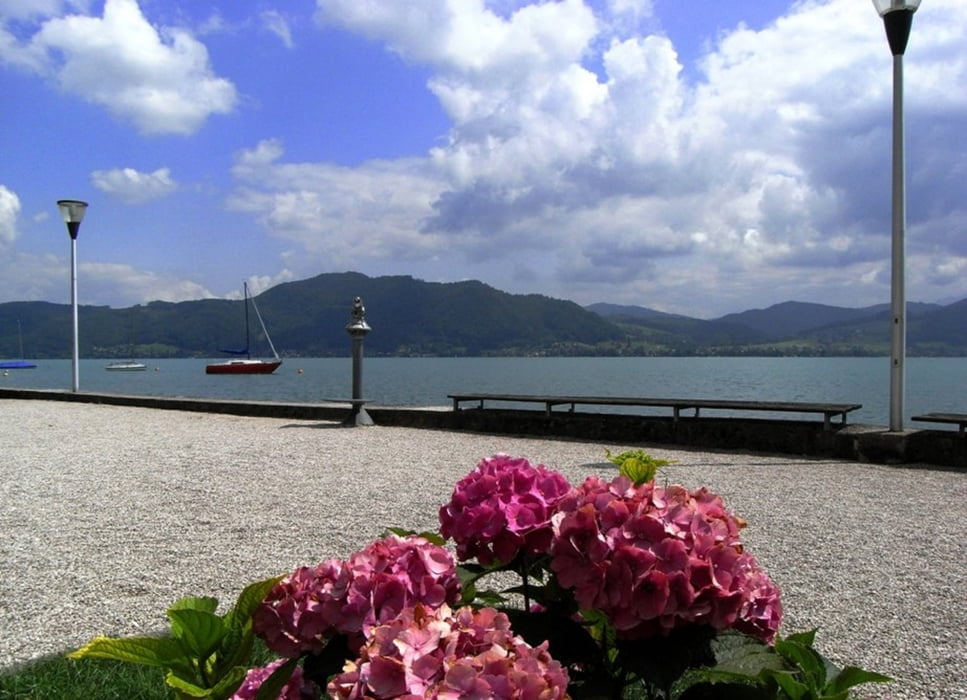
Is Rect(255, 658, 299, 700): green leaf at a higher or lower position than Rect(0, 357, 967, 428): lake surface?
higher

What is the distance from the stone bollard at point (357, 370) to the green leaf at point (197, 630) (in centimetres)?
1228

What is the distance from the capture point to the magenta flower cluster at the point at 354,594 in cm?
145

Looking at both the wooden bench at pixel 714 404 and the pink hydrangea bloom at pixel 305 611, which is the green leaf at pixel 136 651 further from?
the wooden bench at pixel 714 404

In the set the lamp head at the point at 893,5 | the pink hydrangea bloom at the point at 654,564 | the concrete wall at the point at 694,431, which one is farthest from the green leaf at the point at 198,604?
the lamp head at the point at 893,5

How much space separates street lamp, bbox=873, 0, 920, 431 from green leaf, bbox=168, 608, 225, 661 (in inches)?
390

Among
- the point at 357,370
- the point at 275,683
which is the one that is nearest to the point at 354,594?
the point at 275,683

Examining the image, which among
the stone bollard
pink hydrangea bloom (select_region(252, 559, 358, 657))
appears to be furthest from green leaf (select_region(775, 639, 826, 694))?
the stone bollard

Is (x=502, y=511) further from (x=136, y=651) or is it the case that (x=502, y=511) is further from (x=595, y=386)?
(x=595, y=386)

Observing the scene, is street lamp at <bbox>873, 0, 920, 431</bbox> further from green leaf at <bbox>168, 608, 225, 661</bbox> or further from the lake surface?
green leaf at <bbox>168, 608, 225, 661</bbox>

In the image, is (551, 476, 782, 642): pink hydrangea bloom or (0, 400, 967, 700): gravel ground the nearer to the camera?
(551, 476, 782, 642): pink hydrangea bloom

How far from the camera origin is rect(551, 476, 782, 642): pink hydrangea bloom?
1397 millimetres

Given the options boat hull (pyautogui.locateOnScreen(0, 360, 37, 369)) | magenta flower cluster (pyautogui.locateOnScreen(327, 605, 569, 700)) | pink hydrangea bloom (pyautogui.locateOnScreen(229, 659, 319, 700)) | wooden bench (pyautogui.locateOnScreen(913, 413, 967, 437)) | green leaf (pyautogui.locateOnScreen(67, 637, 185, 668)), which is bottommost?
boat hull (pyautogui.locateOnScreen(0, 360, 37, 369))

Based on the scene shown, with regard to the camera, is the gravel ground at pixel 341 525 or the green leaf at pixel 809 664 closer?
the green leaf at pixel 809 664

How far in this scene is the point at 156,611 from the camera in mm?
4152
